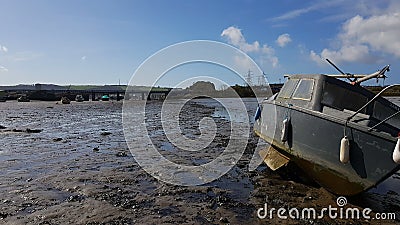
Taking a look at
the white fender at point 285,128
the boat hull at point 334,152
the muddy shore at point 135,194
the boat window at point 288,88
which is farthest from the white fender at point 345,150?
the boat window at point 288,88

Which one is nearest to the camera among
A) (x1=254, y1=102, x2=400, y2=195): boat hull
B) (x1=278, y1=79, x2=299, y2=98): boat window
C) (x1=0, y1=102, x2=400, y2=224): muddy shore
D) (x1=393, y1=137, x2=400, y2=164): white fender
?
(x1=393, y1=137, x2=400, y2=164): white fender

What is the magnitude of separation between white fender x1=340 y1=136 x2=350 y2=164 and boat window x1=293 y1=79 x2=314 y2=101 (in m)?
1.93

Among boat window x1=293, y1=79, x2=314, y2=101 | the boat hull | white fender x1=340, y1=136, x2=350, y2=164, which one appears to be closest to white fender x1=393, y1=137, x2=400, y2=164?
the boat hull

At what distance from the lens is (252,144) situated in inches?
573

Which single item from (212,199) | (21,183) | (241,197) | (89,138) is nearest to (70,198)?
(21,183)

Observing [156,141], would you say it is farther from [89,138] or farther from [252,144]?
[252,144]

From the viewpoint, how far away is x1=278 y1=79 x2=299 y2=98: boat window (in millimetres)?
9303

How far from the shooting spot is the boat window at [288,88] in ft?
30.5

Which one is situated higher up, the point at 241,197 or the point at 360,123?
the point at 360,123

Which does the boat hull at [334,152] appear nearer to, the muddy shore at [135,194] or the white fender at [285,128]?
the white fender at [285,128]

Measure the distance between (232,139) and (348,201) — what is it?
28.7 ft

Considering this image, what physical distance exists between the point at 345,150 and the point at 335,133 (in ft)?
1.60

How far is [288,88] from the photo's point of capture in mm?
9680

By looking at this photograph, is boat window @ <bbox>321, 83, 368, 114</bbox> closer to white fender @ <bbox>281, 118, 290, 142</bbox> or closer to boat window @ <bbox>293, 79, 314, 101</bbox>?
boat window @ <bbox>293, 79, 314, 101</bbox>
